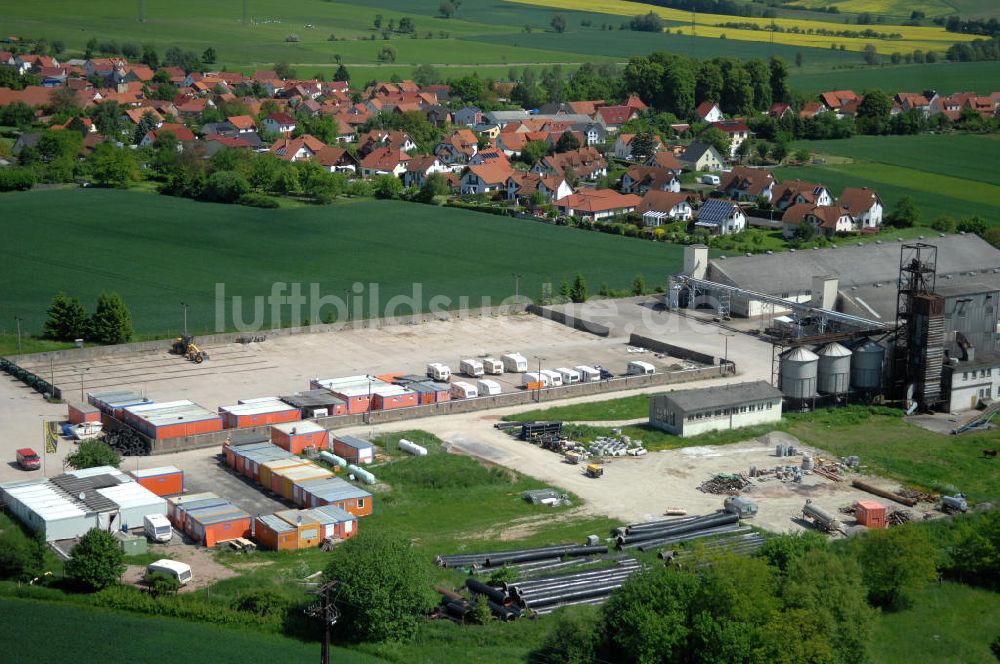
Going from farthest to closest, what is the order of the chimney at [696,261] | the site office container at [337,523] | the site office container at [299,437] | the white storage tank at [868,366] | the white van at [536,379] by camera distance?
the chimney at [696,261]
the white van at [536,379]
the white storage tank at [868,366]
the site office container at [299,437]
the site office container at [337,523]

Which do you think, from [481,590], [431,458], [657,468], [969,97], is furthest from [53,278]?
[969,97]

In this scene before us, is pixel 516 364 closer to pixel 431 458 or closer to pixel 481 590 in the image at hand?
pixel 431 458

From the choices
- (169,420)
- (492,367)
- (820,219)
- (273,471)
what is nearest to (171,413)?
(169,420)

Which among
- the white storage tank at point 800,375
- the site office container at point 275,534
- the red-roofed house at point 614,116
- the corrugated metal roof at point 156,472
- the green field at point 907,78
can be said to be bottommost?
the site office container at point 275,534

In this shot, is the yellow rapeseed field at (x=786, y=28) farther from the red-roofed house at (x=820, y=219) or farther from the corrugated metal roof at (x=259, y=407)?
the corrugated metal roof at (x=259, y=407)

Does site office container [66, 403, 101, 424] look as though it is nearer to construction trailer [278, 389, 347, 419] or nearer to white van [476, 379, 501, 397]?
construction trailer [278, 389, 347, 419]

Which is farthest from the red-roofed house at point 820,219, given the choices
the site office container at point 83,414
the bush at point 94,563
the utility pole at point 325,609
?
the bush at point 94,563
